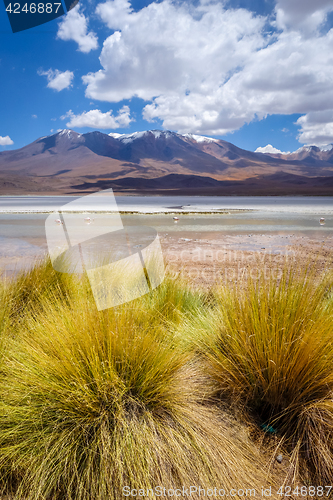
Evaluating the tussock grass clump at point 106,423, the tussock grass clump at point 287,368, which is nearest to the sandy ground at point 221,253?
the tussock grass clump at point 287,368

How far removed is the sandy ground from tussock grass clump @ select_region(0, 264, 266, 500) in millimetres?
3353

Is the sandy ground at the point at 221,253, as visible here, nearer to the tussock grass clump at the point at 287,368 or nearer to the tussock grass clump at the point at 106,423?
the tussock grass clump at the point at 287,368

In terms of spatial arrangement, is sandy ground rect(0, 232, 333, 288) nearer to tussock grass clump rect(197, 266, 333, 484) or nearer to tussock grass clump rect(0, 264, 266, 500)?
tussock grass clump rect(197, 266, 333, 484)

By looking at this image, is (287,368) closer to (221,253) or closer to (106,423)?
(106,423)

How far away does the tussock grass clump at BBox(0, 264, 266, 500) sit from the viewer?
5.15 feet

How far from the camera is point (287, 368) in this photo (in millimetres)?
1942

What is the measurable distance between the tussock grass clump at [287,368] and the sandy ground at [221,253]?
10.0ft

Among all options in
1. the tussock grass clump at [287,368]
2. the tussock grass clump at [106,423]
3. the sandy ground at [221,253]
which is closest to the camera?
the tussock grass clump at [106,423]

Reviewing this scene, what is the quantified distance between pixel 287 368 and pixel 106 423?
1.14 meters

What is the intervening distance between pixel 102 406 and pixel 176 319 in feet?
4.82

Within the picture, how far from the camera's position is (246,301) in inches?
88.9

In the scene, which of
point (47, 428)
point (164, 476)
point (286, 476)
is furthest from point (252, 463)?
point (47, 428)

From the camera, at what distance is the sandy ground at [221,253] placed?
6061mm

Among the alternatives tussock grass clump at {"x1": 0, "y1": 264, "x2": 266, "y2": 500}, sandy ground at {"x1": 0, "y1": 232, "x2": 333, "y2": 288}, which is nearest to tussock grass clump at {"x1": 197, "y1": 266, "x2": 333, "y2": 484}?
tussock grass clump at {"x1": 0, "y1": 264, "x2": 266, "y2": 500}
